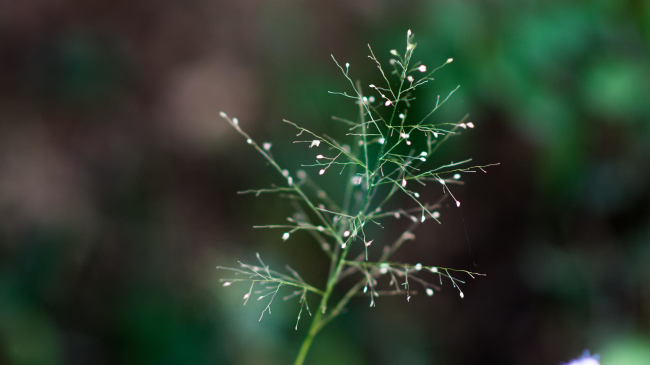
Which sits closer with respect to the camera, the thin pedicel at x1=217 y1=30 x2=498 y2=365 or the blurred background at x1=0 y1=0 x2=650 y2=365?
the thin pedicel at x1=217 y1=30 x2=498 y2=365

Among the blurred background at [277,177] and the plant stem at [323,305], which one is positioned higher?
the blurred background at [277,177]

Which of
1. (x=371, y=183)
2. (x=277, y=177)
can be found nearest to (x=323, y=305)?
(x=371, y=183)

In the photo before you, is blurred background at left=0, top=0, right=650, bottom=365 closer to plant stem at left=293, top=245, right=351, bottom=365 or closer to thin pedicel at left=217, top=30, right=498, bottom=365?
thin pedicel at left=217, top=30, right=498, bottom=365

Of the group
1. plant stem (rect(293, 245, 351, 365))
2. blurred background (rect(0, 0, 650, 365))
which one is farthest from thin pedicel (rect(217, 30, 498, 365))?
blurred background (rect(0, 0, 650, 365))

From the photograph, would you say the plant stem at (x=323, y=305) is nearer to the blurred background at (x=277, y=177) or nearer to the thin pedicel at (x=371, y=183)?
the thin pedicel at (x=371, y=183)

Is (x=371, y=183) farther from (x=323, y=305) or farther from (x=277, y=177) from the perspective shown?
(x=277, y=177)

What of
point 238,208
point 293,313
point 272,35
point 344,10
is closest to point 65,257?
point 238,208

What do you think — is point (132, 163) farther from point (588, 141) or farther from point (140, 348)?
point (588, 141)

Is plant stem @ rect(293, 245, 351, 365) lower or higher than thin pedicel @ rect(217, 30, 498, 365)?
lower

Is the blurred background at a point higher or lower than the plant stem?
higher

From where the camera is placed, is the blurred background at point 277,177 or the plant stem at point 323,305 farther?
the blurred background at point 277,177

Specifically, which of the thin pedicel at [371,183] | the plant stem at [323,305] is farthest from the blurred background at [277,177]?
the plant stem at [323,305]
